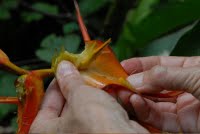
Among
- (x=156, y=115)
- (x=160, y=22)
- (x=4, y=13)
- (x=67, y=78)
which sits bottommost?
(x=156, y=115)

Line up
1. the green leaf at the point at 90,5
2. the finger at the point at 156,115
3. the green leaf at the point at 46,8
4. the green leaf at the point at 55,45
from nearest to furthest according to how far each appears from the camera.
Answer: the finger at the point at 156,115, the green leaf at the point at 55,45, the green leaf at the point at 90,5, the green leaf at the point at 46,8

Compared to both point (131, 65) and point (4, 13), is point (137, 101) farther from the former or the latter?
point (4, 13)

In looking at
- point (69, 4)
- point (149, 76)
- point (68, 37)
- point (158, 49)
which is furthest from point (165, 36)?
point (69, 4)

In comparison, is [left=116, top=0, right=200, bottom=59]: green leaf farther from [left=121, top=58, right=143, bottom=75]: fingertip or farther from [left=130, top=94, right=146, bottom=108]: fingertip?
[left=130, top=94, right=146, bottom=108]: fingertip

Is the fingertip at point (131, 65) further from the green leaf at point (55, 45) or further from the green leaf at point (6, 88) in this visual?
the green leaf at point (6, 88)

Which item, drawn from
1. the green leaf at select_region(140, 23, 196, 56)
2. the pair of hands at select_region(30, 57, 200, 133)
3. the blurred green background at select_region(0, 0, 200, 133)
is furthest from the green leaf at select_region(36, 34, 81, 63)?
the pair of hands at select_region(30, 57, 200, 133)

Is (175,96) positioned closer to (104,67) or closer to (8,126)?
(104,67)

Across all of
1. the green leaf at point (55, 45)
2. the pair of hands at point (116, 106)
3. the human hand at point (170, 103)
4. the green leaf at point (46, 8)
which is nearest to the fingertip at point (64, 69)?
the pair of hands at point (116, 106)

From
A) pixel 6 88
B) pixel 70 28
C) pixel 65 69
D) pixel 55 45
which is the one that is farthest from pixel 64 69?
pixel 70 28
